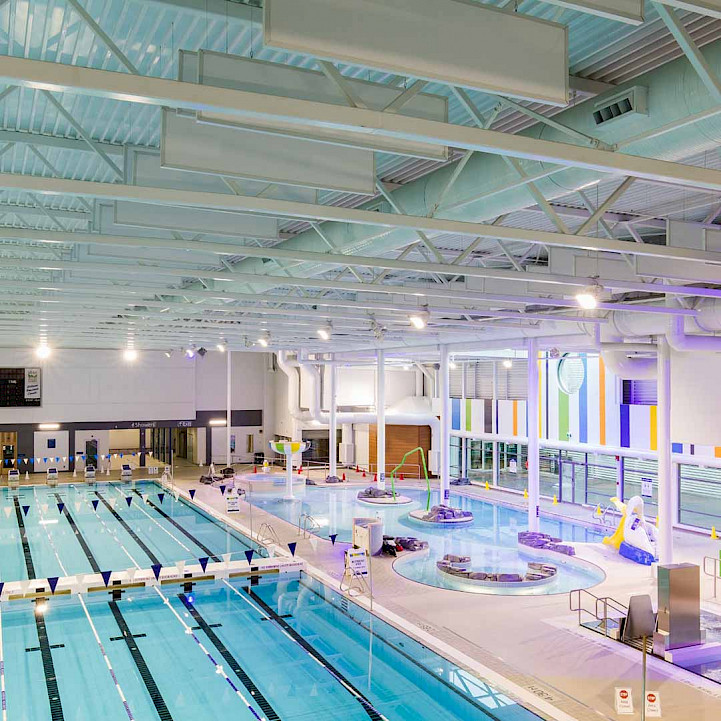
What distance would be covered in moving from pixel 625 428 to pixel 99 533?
15448 millimetres

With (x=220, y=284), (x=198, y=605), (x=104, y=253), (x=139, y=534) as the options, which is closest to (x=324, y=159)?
(x=104, y=253)

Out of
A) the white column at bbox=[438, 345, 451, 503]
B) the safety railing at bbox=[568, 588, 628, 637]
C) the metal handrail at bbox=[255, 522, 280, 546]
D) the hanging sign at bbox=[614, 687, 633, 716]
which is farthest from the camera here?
the white column at bbox=[438, 345, 451, 503]

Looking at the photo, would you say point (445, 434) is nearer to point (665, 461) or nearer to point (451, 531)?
point (451, 531)

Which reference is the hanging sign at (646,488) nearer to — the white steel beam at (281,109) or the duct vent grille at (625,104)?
the duct vent grille at (625,104)

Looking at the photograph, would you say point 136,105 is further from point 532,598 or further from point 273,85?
point 532,598

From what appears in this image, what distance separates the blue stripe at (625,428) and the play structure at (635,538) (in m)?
5.15

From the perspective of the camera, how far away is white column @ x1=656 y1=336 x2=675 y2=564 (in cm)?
1309

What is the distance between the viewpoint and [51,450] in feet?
101

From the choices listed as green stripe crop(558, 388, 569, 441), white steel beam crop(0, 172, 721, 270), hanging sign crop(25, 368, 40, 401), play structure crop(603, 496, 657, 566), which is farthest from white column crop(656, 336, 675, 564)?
hanging sign crop(25, 368, 40, 401)

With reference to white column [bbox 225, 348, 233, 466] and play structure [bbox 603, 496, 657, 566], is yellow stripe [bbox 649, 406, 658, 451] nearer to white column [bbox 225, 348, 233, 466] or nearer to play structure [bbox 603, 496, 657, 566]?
play structure [bbox 603, 496, 657, 566]

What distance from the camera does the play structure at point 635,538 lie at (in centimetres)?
1591

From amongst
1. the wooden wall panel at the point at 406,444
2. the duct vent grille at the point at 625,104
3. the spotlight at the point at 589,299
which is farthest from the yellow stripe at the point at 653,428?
the duct vent grille at the point at 625,104

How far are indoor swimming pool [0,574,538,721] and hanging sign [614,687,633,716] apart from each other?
Result: 989mm

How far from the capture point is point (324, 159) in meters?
5.32
